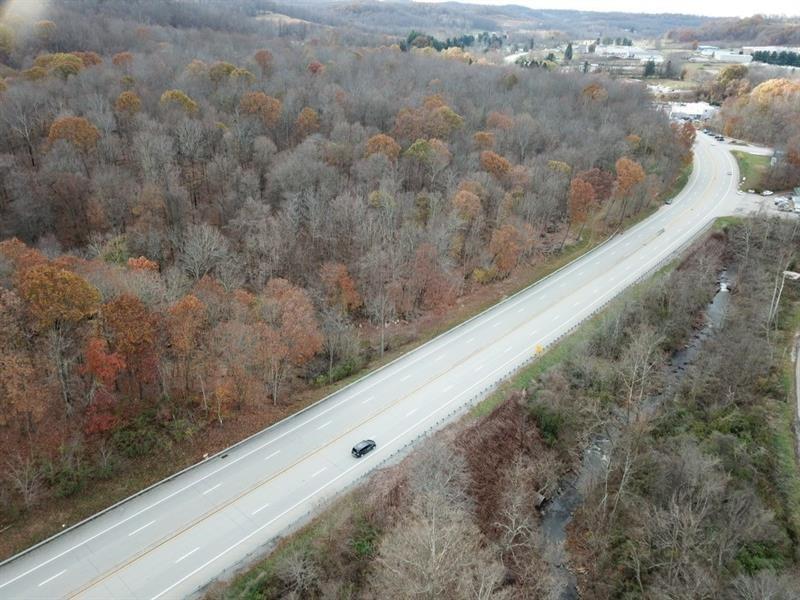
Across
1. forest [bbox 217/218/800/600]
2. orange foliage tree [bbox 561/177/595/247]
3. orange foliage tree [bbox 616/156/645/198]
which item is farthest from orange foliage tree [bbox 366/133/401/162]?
forest [bbox 217/218/800/600]

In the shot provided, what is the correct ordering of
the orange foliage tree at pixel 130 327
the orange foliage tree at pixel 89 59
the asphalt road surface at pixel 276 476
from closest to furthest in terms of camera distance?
the asphalt road surface at pixel 276 476
the orange foliage tree at pixel 130 327
the orange foliage tree at pixel 89 59

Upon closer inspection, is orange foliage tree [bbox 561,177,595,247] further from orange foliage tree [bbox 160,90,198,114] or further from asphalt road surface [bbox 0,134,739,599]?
orange foliage tree [bbox 160,90,198,114]

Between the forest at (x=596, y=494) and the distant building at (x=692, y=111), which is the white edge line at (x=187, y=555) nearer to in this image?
the forest at (x=596, y=494)

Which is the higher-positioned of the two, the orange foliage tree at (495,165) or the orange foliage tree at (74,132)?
the orange foliage tree at (74,132)

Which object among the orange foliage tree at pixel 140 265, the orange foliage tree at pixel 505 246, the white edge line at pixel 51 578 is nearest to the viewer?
the white edge line at pixel 51 578

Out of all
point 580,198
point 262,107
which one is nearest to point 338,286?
point 580,198

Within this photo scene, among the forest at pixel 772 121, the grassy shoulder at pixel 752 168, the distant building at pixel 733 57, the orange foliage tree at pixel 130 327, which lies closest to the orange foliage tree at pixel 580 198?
the grassy shoulder at pixel 752 168
